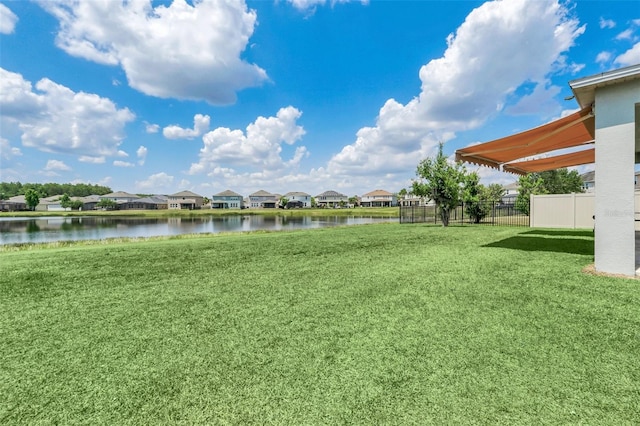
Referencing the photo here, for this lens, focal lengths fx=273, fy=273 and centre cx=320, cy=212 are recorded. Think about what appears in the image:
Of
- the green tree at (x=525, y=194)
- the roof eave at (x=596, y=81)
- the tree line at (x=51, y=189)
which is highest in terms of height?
→ the tree line at (x=51, y=189)

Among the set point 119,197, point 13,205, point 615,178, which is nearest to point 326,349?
point 615,178

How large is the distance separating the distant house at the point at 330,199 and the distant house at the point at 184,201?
43.4 m

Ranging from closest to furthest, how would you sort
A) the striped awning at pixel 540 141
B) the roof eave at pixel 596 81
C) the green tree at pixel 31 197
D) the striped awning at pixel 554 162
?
1. the roof eave at pixel 596 81
2. the striped awning at pixel 540 141
3. the striped awning at pixel 554 162
4. the green tree at pixel 31 197

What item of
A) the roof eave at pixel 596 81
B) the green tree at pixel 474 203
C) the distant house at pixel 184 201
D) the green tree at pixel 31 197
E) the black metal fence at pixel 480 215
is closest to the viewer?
the roof eave at pixel 596 81

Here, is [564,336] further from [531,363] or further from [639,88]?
[639,88]

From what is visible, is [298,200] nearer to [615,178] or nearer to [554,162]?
[554,162]

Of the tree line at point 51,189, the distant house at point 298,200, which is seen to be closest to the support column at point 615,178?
the distant house at point 298,200

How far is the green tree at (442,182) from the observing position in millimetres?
16641

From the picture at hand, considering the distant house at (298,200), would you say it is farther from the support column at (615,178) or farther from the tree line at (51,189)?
the support column at (615,178)

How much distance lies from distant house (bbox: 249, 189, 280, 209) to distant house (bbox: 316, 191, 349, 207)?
16781 millimetres

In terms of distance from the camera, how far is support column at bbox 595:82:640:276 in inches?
179

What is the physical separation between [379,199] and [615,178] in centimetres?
9936

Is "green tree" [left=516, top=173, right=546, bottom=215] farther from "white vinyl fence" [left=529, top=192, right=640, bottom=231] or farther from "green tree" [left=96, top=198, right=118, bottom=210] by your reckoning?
"green tree" [left=96, top=198, right=118, bottom=210]

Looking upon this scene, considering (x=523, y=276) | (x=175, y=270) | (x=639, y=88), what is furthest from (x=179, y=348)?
Answer: (x=639, y=88)
